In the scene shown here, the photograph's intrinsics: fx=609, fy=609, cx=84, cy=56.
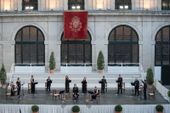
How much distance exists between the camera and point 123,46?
65562 mm

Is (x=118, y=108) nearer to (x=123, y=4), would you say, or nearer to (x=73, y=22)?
(x=73, y=22)

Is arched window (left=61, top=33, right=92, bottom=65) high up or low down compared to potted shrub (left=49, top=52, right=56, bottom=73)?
up

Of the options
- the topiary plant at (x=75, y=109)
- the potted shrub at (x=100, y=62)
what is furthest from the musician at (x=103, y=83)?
the topiary plant at (x=75, y=109)

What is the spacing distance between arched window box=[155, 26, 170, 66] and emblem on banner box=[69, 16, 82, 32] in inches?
333

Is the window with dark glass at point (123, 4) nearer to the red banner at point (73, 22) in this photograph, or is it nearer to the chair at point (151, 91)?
the red banner at point (73, 22)

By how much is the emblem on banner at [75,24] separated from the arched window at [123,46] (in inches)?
143

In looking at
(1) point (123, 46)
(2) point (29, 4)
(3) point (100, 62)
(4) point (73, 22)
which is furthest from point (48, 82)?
(2) point (29, 4)

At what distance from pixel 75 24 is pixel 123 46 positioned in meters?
5.72

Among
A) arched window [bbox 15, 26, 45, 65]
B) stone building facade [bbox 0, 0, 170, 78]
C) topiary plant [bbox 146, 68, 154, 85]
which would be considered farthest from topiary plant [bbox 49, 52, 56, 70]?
topiary plant [bbox 146, 68, 154, 85]

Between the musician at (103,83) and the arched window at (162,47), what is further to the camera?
the arched window at (162,47)

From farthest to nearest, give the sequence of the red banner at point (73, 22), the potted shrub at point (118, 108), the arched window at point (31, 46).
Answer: the arched window at point (31, 46) < the red banner at point (73, 22) < the potted shrub at point (118, 108)

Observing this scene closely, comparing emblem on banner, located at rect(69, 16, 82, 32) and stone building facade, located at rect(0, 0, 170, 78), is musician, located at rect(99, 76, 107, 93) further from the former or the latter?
emblem on banner, located at rect(69, 16, 82, 32)

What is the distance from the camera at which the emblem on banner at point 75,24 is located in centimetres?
6456

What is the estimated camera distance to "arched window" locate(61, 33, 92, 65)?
215 feet
